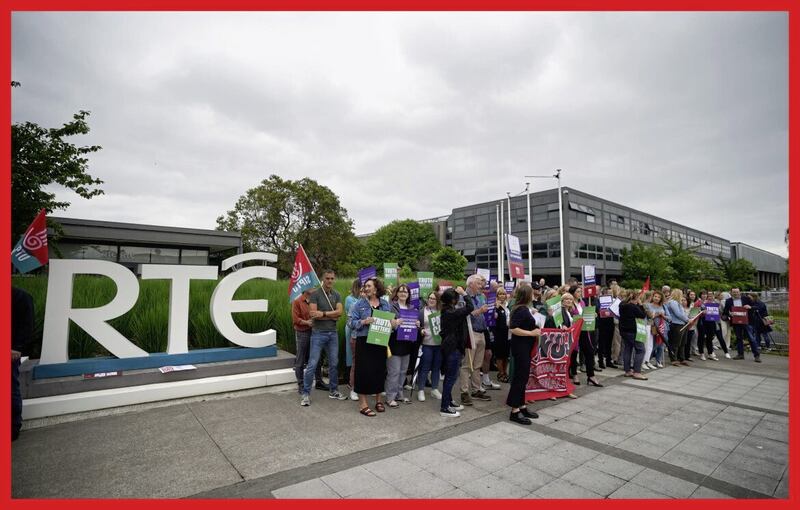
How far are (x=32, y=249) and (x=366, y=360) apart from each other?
16.4 feet

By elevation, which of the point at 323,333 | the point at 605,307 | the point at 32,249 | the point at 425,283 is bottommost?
the point at 323,333

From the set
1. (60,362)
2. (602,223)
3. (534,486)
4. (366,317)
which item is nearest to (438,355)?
(366,317)

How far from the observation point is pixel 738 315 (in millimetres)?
10992

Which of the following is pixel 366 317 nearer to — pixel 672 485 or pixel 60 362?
pixel 672 485

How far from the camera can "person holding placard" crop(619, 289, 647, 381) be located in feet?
26.4

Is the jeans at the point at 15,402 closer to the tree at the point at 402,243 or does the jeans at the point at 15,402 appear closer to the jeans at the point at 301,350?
the jeans at the point at 301,350

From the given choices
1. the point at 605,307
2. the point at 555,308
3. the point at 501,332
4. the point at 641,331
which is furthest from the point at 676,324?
the point at 555,308

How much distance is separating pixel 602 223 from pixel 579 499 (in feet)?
182

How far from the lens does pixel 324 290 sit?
625 cm

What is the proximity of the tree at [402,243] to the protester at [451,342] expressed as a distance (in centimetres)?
5001

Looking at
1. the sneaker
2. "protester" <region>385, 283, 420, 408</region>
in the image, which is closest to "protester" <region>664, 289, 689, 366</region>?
the sneaker

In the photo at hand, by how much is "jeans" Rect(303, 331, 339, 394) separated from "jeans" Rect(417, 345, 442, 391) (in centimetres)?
145

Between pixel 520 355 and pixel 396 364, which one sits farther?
pixel 396 364

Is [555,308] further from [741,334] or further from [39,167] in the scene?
[39,167]
